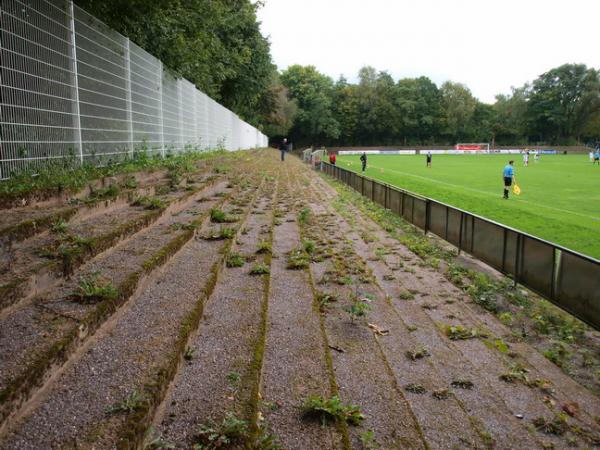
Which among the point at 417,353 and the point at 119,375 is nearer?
the point at 119,375

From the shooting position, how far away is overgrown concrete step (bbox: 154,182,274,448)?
2643mm

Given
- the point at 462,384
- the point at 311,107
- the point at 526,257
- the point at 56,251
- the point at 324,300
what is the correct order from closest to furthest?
the point at 56,251
the point at 462,384
the point at 324,300
the point at 526,257
the point at 311,107

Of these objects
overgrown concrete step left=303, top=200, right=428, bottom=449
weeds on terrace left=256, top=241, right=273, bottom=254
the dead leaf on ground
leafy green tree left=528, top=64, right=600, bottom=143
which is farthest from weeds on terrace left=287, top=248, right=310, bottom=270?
leafy green tree left=528, top=64, right=600, bottom=143

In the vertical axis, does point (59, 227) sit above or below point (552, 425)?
above

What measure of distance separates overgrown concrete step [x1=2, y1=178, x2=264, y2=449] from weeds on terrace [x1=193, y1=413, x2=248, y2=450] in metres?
0.31

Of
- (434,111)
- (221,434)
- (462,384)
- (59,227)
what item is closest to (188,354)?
(221,434)

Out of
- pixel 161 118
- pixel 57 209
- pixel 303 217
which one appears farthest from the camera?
pixel 161 118

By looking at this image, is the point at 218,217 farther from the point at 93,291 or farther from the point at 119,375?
the point at 119,375

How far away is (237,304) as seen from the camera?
178 inches

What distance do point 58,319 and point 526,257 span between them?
6.35 meters

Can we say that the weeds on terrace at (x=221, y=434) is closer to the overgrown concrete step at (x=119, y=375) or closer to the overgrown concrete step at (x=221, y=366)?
the overgrown concrete step at (x=221, y=366)

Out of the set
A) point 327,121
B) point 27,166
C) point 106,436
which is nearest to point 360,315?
point 106,436

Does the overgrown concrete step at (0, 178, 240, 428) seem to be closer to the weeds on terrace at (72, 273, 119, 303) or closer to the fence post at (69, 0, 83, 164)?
the weeds on terrace at (72, 273, 119, 303)

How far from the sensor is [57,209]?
4.75 meters
